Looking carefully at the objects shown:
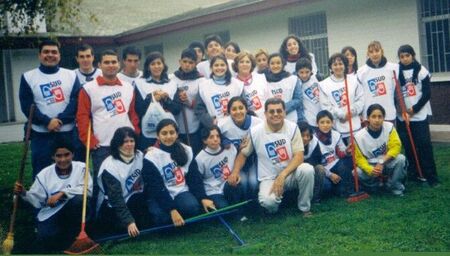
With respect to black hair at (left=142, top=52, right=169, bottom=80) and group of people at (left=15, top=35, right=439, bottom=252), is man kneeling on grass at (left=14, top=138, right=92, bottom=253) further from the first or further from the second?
black hair at (left=142, top=52, right=169, bottom=80)

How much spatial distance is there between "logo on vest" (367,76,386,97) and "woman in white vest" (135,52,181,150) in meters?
1.61

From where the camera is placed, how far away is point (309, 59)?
4297mm

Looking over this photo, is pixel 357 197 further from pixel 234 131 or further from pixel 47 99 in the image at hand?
pixel 47 99

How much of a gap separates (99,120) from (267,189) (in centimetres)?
123

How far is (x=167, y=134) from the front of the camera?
3.36 meters

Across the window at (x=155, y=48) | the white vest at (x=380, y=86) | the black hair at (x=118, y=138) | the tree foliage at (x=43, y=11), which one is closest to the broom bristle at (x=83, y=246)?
the black hair at (x=118, y=138)

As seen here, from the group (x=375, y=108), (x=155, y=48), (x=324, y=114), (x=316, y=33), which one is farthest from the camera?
(x=155, y=48)

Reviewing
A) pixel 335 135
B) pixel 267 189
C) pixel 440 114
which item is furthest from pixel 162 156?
pixel 440 114

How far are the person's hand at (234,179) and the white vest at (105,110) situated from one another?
2.61 ft

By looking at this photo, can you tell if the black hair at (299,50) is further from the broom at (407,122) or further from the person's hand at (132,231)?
the person's hand at (132,231)

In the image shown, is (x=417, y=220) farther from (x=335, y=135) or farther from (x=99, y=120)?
(x=99, y=120)

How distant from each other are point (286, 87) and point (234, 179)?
0.94m

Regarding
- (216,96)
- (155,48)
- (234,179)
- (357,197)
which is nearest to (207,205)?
(234,179)

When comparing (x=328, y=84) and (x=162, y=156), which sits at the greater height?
(x=328, y=84)
